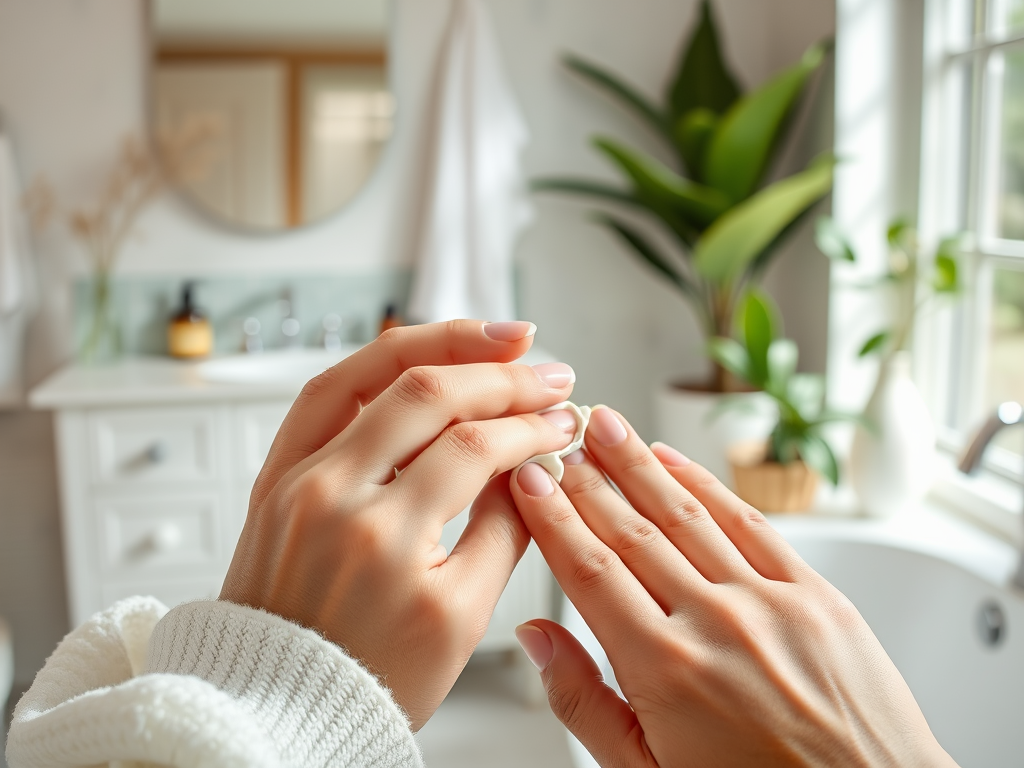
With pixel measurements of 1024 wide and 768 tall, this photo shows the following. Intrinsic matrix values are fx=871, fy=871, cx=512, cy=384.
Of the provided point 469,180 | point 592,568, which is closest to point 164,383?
point 469,180

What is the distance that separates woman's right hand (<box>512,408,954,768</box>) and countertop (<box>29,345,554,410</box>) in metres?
1.16

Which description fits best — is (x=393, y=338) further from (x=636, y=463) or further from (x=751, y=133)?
(x=751, y=133)

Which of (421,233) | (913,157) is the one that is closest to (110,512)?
(421,233)

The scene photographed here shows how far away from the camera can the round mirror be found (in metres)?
2.19

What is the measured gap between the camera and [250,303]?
232cm

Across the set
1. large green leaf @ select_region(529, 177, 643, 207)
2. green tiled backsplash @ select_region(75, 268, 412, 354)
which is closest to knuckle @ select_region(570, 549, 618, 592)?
large green leaf @ select_region(529, 177, 643, 207)

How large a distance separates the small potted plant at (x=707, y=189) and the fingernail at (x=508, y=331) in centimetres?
131

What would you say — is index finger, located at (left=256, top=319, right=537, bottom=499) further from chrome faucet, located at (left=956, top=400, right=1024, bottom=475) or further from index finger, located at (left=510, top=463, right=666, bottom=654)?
chrome faucet, located at (left=956, top=400, right=1024, bottom=475)

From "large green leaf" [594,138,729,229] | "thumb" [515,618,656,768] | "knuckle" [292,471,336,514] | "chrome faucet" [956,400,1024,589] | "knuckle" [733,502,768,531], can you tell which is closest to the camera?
"knuckle" [292,471,336,514]

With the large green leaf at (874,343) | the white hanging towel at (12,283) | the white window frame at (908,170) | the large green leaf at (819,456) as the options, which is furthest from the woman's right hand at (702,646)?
the white hanging towel at (12,283)

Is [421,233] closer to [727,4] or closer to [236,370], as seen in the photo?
[236,370]

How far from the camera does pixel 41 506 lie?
91.0 inches

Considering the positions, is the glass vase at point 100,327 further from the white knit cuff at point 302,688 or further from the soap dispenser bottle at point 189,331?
the white knit cuff at point 302,688

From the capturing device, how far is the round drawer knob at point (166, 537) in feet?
6.26
